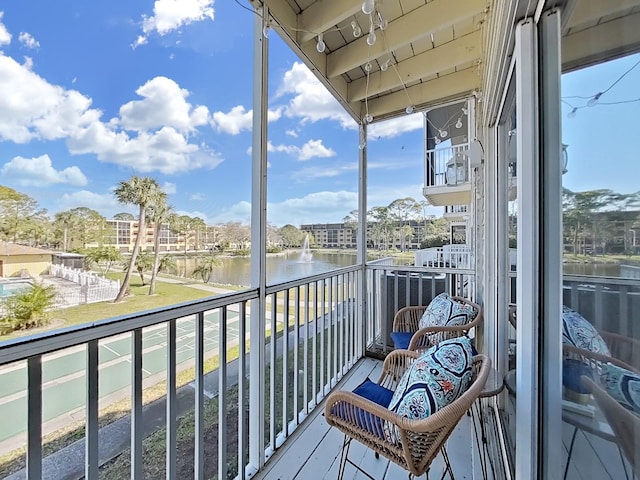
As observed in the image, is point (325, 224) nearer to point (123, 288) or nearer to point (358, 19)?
point (358, 19)

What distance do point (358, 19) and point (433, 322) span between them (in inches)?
94.0

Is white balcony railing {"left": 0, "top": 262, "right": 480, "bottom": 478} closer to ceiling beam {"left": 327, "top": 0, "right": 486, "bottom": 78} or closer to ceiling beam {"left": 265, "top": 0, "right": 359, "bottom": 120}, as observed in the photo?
ceiling beam {"left": 265, "top": 0, "right": 359, "bottom": 120}

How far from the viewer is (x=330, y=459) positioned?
1.89 metres

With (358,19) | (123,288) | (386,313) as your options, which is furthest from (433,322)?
(358,19)

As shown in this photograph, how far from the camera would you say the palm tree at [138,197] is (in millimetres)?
1021

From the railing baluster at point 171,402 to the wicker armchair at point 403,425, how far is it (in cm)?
68

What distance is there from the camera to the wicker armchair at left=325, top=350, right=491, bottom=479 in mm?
1183

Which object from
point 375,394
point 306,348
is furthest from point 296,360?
point 375,394

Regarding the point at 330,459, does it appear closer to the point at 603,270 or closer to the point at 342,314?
the point at 342,314

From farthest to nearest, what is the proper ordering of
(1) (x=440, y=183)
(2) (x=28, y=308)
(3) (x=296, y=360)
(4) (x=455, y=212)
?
(4) (x=455, y=212)
(1) (x=440, y=183)
(3) (x=296, y=360)
(2) (x=28, y=308)

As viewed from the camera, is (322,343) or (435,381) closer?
(435,381)

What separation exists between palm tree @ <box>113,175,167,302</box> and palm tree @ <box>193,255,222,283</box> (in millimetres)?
302

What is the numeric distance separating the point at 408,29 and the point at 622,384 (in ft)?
8.26

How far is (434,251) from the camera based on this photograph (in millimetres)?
4336
